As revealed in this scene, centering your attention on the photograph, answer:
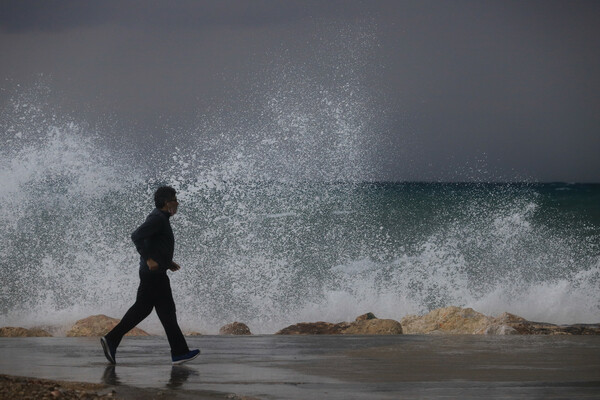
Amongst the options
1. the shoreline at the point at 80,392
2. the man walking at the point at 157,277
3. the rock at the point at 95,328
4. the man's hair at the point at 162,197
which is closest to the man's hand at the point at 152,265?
the man walking at the point at 157,277

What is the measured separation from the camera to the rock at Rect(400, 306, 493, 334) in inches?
508

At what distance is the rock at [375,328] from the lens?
12.5m

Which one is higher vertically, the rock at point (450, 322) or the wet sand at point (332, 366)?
the rock at point (450, 322)

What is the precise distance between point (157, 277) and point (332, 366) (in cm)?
182

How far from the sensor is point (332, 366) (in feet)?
27.9

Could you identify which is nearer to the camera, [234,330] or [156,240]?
[156,240]

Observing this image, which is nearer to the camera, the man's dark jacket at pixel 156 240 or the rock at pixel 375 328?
the man's dark jacket at pixel 156 240

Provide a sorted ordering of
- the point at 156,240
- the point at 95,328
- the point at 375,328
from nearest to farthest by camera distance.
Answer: the point at 156,240 → the point at 375,328 → the point at 95,328

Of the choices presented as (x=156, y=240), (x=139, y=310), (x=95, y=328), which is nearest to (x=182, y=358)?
(x=139, y=310)

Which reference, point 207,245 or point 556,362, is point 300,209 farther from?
point 556,362

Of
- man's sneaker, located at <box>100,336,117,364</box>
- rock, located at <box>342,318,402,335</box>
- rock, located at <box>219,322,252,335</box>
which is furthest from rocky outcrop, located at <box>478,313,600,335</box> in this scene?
man's sneaker, located at <box>100,336,117,364</box>

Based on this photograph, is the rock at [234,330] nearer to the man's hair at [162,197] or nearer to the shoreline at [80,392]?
the man's hair at [162,197]

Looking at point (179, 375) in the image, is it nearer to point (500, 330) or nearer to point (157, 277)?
point (157, 277)

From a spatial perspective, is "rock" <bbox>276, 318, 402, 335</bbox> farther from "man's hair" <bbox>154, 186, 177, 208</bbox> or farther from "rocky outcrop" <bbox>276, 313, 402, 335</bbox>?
"man's hair" <bbox>154, 186, 177, 208</bbox>
